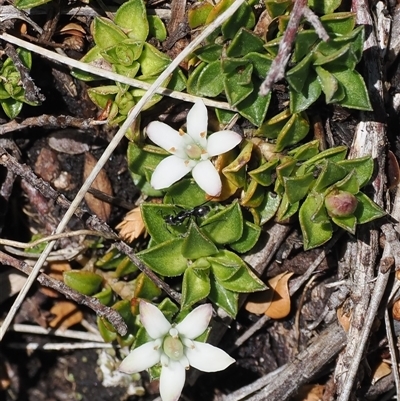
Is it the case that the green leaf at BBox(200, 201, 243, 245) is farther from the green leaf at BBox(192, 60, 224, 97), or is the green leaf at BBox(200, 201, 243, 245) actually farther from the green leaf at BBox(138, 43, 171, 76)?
the green leaf at BBox(138, 43, 171, 76)

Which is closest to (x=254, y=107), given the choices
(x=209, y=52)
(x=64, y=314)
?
(x=209, y=52)

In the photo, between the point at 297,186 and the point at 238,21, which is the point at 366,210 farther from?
the point at 238,21

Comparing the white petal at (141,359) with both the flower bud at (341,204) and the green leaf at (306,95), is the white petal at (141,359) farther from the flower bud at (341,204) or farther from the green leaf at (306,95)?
Answer: the green leaf at (306,95)

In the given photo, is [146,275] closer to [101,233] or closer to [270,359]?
[101,233]

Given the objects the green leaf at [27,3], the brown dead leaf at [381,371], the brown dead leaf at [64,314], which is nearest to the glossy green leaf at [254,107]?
the green leaf at [27,3]

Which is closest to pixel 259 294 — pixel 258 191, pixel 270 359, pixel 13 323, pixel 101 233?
pixel 270 359

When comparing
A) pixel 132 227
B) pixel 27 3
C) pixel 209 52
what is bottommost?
pixel 132 227
